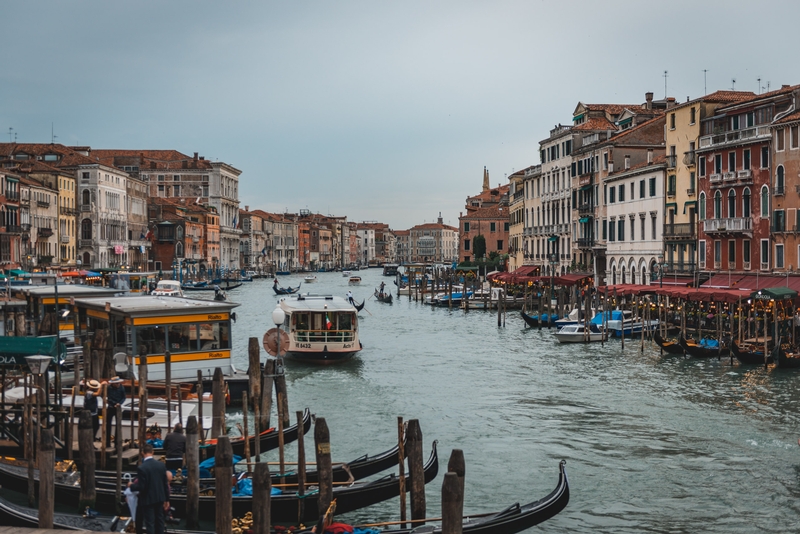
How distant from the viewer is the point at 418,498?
28.5ft

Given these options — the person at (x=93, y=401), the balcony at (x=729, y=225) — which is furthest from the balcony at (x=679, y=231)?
the person at (x=93, y=401)

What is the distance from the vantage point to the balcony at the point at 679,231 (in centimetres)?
3136

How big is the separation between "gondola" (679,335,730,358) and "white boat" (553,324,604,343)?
15.0 feet

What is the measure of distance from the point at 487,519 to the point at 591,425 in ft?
22.5

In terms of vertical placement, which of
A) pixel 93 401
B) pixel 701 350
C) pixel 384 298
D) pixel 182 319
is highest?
pixel 182 319

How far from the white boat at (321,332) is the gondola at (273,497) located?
38.7 feet

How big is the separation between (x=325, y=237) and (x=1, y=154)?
77060mm

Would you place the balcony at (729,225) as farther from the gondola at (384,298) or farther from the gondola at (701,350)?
the gondola at (384,298)

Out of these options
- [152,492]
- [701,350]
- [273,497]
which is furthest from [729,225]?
[152,492]

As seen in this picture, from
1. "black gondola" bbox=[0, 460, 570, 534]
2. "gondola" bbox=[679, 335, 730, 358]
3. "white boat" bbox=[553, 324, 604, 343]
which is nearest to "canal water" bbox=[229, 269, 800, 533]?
"gondola" bbox=[679, 335, 730, 358]

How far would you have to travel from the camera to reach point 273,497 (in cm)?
915

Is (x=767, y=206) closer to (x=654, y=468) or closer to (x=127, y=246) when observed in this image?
(x=654, y=468)

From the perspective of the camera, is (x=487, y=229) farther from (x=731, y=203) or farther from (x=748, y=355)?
(x=748, y=355)

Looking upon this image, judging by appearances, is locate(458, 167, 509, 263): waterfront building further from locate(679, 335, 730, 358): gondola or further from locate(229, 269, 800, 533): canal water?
locate(679, 335, 730, 358): gondola
